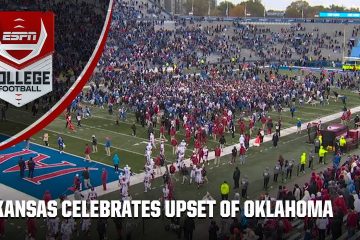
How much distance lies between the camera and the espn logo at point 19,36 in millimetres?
5016

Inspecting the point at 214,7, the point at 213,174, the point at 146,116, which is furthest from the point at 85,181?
the point at 214,7

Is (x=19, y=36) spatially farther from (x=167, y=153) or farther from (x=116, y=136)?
(x=116, y=136)

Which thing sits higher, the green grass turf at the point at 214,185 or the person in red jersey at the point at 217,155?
the person in red jersey at the point at 217,155

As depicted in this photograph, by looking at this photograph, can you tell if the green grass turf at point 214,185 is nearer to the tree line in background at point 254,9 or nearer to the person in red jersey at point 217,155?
the person in red jersey at point 217,155

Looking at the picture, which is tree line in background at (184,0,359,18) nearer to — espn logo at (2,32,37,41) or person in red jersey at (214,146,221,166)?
person in red jersey at (214,146,221,166)

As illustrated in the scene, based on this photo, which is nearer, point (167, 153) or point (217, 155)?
point (217, 155)

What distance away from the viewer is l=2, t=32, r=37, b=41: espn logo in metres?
5.02

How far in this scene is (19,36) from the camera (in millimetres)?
5168

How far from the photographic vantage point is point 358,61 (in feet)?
155

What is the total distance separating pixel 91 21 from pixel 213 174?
11.2m

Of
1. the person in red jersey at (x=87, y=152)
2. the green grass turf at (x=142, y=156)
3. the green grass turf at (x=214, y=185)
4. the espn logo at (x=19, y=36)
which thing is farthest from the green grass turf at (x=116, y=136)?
the espn logo at (x=19, y=36)

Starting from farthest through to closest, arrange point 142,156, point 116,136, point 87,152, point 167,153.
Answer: point 116,136 < point 167,153 < point 142,156 < point 87,152

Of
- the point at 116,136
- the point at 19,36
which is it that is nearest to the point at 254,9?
the point at 116,136

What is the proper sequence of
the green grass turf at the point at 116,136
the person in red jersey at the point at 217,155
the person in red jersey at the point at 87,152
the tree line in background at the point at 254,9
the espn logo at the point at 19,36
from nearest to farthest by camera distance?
the espn logo at the point at 19,36
the person in red jersey at the point at 87,152
the person in red jersey at the point at 217,155
the green grass turf at the point at 116,136
the tree line in background at the point at 254,9
